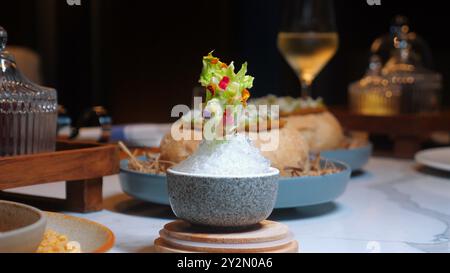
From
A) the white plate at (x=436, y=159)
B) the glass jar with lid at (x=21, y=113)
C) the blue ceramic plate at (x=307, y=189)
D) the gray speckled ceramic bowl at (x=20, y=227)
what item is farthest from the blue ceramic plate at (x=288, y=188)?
the white plate at (x=436, y=159)

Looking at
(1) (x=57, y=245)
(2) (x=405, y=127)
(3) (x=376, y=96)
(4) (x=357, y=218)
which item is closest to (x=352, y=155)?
(4) (x=357, y=218)

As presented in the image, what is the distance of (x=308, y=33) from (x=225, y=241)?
1.14 metres

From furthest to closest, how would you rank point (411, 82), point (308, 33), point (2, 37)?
1. point (411, 82)
2. point (308, 33)
3. point (2, 37)

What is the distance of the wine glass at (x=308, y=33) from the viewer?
1798mm

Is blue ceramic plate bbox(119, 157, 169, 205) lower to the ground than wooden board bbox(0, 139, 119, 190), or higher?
lower

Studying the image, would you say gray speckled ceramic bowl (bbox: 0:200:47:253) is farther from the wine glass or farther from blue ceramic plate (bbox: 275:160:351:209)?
the wine glass

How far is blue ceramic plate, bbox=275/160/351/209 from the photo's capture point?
1.05 m

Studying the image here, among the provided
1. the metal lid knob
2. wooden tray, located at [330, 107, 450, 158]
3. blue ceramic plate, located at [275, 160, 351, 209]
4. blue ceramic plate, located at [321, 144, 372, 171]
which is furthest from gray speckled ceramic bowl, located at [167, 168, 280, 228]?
wooden tray, located at [330, 107, 450, 158]

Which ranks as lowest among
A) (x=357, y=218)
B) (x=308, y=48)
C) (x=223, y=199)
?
(x=357, y=218)

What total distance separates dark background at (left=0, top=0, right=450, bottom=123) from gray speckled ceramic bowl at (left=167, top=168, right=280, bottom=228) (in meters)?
2.68

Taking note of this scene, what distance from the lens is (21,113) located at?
40.7 inches

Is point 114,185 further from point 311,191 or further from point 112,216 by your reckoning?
point 311,191

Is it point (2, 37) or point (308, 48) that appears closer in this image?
point (2, 37)

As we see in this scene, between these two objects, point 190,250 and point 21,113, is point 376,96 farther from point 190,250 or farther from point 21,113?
point 190,250
